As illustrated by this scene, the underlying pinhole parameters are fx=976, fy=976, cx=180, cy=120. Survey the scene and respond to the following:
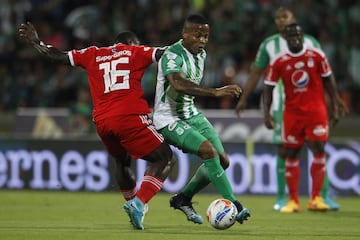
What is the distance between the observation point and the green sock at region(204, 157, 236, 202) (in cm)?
957

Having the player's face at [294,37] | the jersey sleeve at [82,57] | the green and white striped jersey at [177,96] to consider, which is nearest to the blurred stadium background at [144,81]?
the player's face at [294,37]

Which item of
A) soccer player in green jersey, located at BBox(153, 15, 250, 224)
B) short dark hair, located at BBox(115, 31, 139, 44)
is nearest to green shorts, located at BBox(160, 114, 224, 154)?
soccer player in green jersey, located at BBox(153, 15, 250, 224)

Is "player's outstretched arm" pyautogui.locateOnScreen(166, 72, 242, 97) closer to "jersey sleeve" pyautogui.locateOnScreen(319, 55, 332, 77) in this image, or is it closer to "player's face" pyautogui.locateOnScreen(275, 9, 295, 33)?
"jersey sleeve" pyautogui.locateOnScreen(319, 55, 332, 77)

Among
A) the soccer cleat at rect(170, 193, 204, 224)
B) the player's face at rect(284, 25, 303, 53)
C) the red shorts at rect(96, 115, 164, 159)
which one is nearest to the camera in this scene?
the red shorts at rect(96, 115, 164, 159)

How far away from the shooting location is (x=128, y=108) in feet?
32.0

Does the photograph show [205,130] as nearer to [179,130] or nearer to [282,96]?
[179,130]

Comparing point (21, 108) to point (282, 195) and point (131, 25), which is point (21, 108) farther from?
point (282, 195)

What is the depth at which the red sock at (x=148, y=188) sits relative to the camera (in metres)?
9.53

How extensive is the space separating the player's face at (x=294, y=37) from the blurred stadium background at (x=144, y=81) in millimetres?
3532

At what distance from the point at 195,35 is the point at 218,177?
1444mm

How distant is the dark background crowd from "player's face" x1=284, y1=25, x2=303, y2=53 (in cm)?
555

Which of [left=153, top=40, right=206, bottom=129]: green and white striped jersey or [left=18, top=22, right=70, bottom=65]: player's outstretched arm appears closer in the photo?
[left=153, top=40, right=206, bottom=129]: green and white striped jersey

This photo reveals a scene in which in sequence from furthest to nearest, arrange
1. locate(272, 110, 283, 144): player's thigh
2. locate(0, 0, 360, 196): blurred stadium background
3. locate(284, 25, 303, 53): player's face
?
locate(0, 0, 360, 196): blurred stadium background
locate(272, 110, 283, 144): player's thigh
locate(284, 25, 303, 53): player's face

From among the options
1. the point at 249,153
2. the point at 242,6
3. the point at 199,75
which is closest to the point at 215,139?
the point at 199,75
